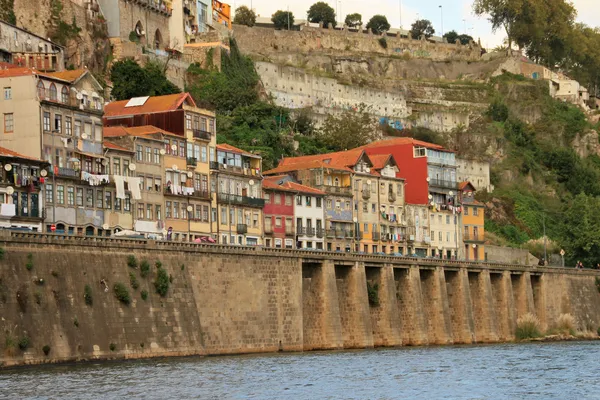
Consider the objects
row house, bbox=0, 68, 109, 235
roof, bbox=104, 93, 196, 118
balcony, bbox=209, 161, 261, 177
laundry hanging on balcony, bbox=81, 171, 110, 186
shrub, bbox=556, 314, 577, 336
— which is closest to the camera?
row house, bbox=0, 68, 109, 235

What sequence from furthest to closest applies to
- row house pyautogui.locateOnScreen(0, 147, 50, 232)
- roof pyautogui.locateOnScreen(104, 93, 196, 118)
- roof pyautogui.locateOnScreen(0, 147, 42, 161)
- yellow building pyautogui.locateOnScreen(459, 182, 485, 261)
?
yellow building pyautogui.locateOnScreen(459, 182, 485, 261) < roof pyautogui.locateOnScreen(104, 93, 196, 118) < roof pyautogui.locateOnScreen(0, 147, 42, 161) < row house pyautogui.locateOnScreen(0, 147, 50, 232)

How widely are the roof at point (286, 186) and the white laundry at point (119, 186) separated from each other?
18.5 metres

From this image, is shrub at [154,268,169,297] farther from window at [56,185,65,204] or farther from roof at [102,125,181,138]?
roof at [102,125,181,138]

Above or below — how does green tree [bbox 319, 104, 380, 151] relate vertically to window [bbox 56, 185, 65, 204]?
above

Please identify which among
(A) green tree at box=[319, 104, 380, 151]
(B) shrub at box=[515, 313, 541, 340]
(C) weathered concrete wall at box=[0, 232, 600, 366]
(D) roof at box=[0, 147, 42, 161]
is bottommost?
(B) shrub at box=[515, 313, 541, 340]

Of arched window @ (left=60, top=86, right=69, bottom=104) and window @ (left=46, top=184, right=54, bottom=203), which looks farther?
arched window @ (left=60, top=86, right=69, bottom=104)

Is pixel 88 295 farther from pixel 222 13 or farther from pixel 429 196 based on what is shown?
pixel 222 13

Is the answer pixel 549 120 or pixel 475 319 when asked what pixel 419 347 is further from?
pixel 549 120

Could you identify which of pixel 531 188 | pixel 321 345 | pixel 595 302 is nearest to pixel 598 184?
pixel 531 188

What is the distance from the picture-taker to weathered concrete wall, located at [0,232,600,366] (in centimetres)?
6781

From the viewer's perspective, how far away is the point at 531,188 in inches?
6107

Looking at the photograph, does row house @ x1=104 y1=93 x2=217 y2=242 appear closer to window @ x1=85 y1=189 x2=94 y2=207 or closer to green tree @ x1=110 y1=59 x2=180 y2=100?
window @ x1=85 y1=189 x2=94 y2=207

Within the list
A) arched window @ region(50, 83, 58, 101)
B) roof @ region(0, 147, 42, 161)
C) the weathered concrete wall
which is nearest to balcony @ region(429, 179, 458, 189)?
the weathered concrete wall

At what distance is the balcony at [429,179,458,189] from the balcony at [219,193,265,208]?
28.5 metres
